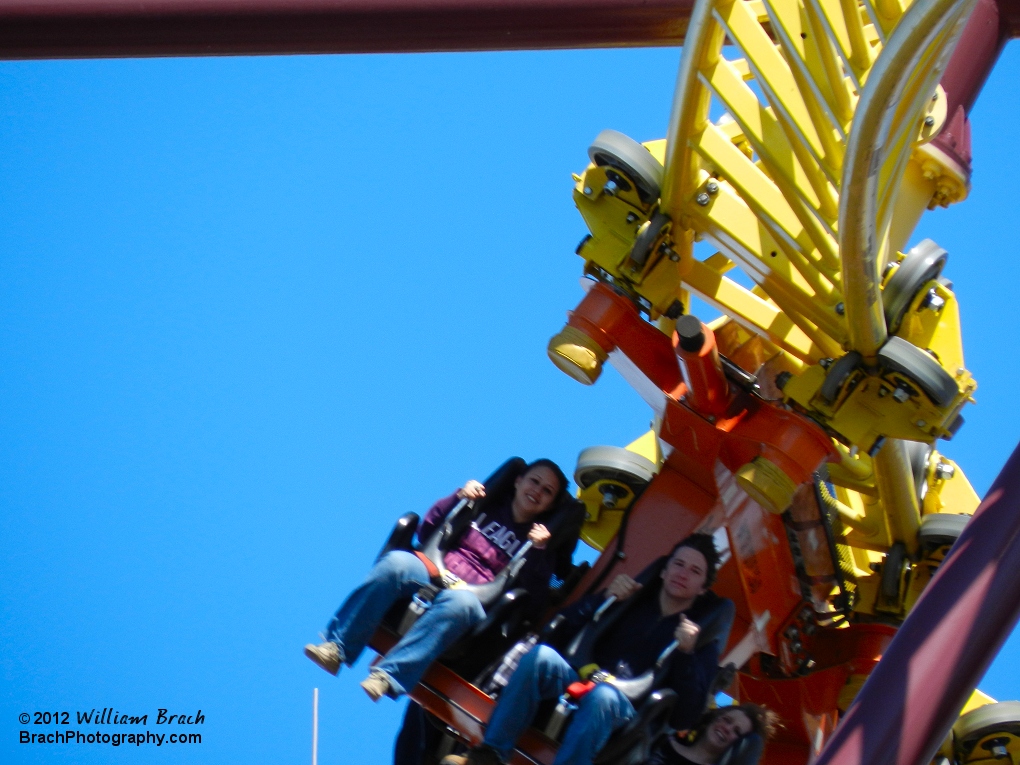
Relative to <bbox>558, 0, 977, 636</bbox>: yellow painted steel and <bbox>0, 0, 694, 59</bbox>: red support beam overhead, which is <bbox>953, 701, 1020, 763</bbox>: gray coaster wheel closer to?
<bbox>558, 0, 977, 636</bbox>: yellow painted steel

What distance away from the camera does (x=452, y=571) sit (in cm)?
708

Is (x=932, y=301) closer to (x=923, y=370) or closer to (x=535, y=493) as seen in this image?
(x=923, y=370)

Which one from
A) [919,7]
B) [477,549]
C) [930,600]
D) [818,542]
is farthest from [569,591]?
[919,7]

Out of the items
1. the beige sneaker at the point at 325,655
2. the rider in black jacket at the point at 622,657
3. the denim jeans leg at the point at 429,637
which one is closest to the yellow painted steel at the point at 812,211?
the rider in black jacket at the point at 622,657

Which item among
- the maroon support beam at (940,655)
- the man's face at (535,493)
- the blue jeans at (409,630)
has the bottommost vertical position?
the blue jeans at (409,630)

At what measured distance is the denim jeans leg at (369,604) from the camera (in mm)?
6762

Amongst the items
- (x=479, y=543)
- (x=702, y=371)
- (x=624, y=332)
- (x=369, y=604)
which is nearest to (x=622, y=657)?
(x=479, y=543)

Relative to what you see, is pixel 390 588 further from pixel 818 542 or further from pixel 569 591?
pixel 818 542

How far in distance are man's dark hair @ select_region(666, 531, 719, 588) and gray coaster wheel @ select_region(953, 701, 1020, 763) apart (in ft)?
8.34

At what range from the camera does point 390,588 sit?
22.3ft

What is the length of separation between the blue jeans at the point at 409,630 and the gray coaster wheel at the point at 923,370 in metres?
2.11

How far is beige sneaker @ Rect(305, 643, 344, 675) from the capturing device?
665 cm

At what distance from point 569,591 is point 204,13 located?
3.04m

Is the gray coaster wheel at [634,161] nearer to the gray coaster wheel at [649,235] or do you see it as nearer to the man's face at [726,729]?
the gray coaster wheel at [649,235]
